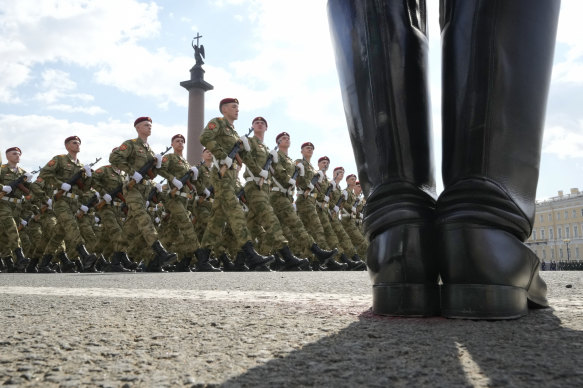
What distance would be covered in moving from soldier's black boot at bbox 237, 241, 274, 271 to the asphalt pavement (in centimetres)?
513

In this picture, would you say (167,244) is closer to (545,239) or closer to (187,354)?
(187,354)

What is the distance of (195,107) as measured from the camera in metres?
24.4

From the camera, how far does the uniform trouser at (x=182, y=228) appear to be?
7719 mm

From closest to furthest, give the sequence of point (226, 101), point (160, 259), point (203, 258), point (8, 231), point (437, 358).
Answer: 1. point (437, 358)
2. point (160, 259)
3. point (203, 258)
4. point (226, 101)
5. point (8, 231)

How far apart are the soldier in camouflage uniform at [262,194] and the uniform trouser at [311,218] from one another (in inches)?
67.5

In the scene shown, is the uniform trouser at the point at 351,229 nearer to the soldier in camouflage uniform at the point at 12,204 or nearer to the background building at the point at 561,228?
the soldier in camouflage uniform at the point at 12,204

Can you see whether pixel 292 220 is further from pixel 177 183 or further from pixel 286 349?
pixel 286 349

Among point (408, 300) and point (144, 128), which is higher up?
point (144, 128)

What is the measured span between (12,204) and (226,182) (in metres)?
5.16

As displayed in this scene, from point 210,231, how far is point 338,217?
4887 millimetres

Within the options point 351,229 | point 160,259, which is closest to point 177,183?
point 160,259

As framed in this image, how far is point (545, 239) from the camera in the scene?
64312 millimetres

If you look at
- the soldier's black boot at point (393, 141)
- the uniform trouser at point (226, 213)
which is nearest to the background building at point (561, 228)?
the uniform trouser at point (226, 213)

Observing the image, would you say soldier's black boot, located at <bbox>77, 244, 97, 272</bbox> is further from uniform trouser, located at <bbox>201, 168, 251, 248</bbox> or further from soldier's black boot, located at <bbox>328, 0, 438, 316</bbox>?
soldier's black boot, located at <bbox>328, 0, 438, 316</bbox>
